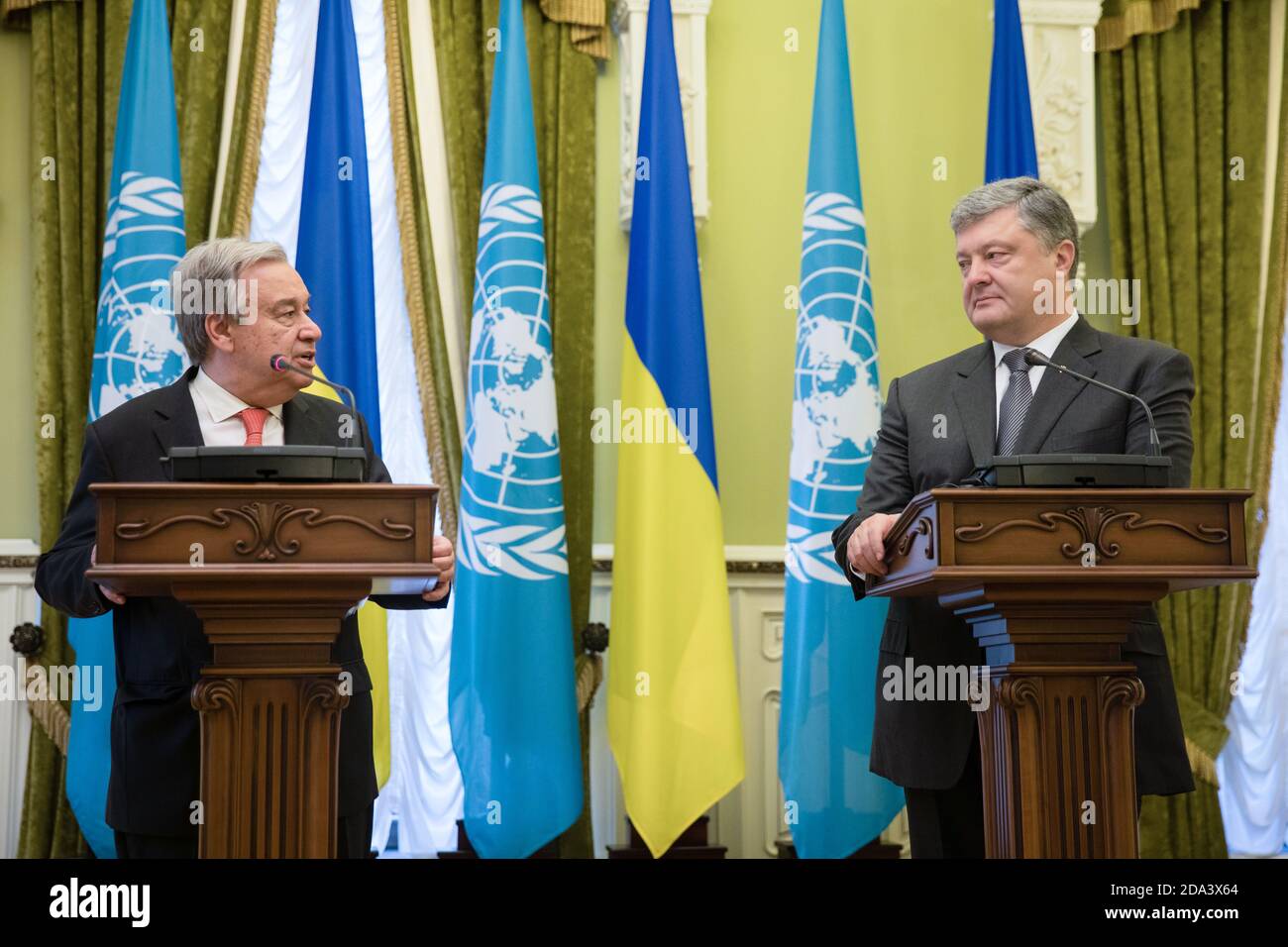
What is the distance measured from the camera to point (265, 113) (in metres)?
4.56

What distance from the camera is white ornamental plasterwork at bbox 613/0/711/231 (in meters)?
4.72

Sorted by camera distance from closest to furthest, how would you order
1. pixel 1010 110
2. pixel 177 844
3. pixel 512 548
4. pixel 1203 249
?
pixel 177 844
pixel 512 548
pixel 1010 110
pixel 1203 249

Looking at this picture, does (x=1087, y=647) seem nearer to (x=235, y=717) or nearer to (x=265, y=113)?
(x=235, y=717)

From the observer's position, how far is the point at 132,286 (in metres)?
4.13

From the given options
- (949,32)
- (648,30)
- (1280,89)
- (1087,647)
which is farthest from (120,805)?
(1280,89)

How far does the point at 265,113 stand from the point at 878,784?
9.82 feet

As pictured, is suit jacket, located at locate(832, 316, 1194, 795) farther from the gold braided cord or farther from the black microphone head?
the gold braided cord

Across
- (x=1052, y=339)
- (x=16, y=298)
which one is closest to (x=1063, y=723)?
(x=1052, y=339)

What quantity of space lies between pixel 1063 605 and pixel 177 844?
63.7 inches

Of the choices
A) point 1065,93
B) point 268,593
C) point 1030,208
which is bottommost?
point 268,593

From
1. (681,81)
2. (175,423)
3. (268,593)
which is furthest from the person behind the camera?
(681,81)

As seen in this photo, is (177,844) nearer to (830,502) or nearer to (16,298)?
(830,502)

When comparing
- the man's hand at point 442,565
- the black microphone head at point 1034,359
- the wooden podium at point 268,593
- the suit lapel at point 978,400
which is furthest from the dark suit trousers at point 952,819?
the wooden podium at point 268,593

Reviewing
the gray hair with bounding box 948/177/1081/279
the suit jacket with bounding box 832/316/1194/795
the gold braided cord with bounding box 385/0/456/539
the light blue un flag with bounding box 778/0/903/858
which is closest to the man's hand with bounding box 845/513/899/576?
the suit jacket with bounding box 832/316/1194/795
